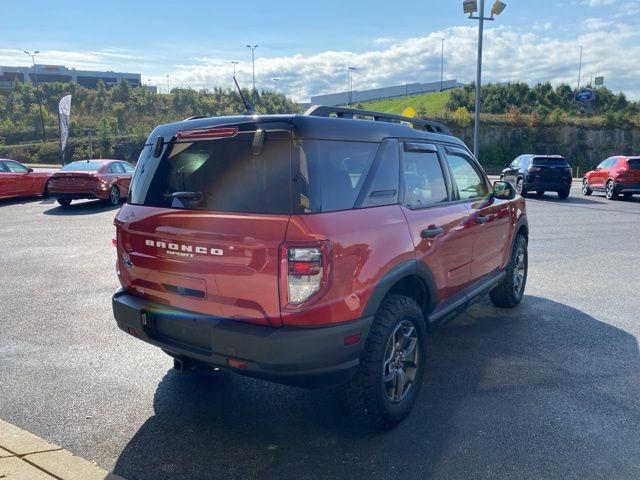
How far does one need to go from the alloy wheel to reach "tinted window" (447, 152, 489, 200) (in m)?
1.48

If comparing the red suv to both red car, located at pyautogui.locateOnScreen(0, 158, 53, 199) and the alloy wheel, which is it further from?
red car, located at pyautogui.locateOnScreen(0, 158, 53, 199)

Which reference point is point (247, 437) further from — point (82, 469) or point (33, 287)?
point (33, 287)

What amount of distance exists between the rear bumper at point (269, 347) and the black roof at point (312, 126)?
1064mm

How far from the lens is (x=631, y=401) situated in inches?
140

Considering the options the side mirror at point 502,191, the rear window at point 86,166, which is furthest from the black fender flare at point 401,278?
the rear window at point 86,166

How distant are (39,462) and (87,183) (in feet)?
41.9

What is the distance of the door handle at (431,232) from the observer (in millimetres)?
3450

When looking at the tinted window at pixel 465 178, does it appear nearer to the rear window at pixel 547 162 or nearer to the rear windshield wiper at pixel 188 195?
the rear windshield wiper at pixel 188 195

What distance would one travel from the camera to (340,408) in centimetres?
346

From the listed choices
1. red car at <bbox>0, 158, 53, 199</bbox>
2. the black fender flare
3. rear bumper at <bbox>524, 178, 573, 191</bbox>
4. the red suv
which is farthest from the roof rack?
rear bumper at <bbox>524, 178, 573, 191</bbox>

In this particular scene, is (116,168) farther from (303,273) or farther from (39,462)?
(303,273)

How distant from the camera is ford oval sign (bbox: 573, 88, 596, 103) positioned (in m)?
57.5

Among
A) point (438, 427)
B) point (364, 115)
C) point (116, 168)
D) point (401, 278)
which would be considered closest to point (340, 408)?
point (438, 427)

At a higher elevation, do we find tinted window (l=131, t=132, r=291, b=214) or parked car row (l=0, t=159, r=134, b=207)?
tinted window (l=131, t=132, r=291, b=214)
